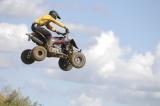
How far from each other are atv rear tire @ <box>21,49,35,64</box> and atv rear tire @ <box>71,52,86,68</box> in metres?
2.15

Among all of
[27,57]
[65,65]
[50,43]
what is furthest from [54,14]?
[65,65]

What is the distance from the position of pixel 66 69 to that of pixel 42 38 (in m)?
2.40

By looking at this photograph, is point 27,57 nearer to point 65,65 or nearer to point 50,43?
point 50,43

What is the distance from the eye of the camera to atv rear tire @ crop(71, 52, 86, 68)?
129 feet

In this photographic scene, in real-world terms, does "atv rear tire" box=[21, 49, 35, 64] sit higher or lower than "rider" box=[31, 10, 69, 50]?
lower

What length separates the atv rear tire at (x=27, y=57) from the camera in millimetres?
39062

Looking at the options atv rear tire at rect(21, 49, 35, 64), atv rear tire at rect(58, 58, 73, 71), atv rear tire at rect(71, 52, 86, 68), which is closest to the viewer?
atv rear tire at rect(21, 49, 35, 64)

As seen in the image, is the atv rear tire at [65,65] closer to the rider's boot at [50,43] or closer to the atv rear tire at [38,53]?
the rider's boot at [50,43]

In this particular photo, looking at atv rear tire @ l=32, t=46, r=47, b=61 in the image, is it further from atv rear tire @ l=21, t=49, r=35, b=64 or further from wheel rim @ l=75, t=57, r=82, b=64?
wheel rim @ l=75, t=57, r=82, b=64

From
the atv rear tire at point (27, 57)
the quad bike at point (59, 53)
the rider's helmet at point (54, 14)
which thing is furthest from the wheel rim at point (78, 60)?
the rider's helmet at point (54, 14)

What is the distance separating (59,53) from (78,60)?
120 centimetres

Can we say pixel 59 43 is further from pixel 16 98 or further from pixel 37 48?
pixel 16 98

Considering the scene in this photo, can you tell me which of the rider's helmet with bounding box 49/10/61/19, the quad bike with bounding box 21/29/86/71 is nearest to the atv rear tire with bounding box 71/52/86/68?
the quad bike with bounding box 21/29/86/71

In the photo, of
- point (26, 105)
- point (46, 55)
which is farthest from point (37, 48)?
point (26, 105)
